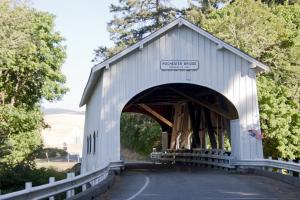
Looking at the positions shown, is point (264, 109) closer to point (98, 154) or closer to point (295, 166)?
point (98, 154)

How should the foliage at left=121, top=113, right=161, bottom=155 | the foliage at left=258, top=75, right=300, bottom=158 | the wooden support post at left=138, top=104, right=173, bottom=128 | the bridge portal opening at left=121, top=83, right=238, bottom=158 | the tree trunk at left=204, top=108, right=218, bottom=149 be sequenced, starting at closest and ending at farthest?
1. the bridge portal opening at left=121, top=83, right=238, bottom=158
2. the tree trunk at left=204, top=108, right=218, bottom=149
3. the foliage at left=258, top=75, right=300, bottom=158
4. the wooden support post at left=138, top=104, right=173, bottom=128
5. the foliage at left=121, top=113, right=161, bottom=155

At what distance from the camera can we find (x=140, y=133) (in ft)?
185

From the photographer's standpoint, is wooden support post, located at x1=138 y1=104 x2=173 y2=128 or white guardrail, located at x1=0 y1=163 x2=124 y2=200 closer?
white guardrail, located at x1=0 y1=163 x2=124 y2=200

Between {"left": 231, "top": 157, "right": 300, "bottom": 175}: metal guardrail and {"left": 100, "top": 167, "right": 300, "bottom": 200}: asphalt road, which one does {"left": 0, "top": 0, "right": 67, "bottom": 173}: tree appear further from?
{"left": 100, "top": 167, "right": 300, "bottom": 200}: asphalt road

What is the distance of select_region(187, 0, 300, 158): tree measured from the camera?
27.5 m

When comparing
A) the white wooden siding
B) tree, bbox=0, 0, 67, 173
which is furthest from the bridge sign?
tree, bbox=0, 0, 67, 173

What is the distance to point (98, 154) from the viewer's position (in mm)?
22578

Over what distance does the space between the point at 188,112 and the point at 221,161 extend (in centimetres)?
807

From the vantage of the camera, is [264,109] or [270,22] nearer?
[264,109]

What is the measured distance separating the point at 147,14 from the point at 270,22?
23429 mm

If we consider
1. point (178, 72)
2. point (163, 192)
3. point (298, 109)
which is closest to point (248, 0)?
point (298, 109)

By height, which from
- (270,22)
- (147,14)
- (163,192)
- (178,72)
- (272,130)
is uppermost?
(147,14)

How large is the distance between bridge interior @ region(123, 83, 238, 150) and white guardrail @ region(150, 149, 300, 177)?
0.79 metres

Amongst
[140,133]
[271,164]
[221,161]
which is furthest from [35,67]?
[140,133]
